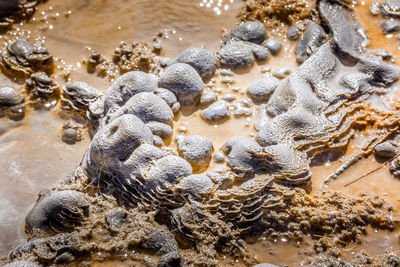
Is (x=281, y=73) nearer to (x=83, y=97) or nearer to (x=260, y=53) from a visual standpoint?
(x=260, y=53)

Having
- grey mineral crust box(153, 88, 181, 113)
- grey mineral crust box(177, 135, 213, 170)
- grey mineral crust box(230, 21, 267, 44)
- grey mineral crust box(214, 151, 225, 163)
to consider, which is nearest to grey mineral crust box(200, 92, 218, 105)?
grey mineral crust box(153, 88, 181, 113)

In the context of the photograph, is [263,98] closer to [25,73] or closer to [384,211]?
[384,211]

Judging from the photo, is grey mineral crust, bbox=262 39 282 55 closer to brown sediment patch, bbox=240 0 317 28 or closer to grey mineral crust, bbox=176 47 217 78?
brown sediment patch, bbox=240 0 317 28

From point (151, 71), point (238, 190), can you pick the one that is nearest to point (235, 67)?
point (151, 71)

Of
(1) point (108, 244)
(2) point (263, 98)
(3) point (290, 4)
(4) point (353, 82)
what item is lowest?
(1) point (108, 244)

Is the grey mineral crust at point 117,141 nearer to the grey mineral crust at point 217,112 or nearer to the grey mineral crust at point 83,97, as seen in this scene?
the grey mineral crust at point 83,97

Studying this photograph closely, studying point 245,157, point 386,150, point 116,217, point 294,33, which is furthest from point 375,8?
point 116,217
